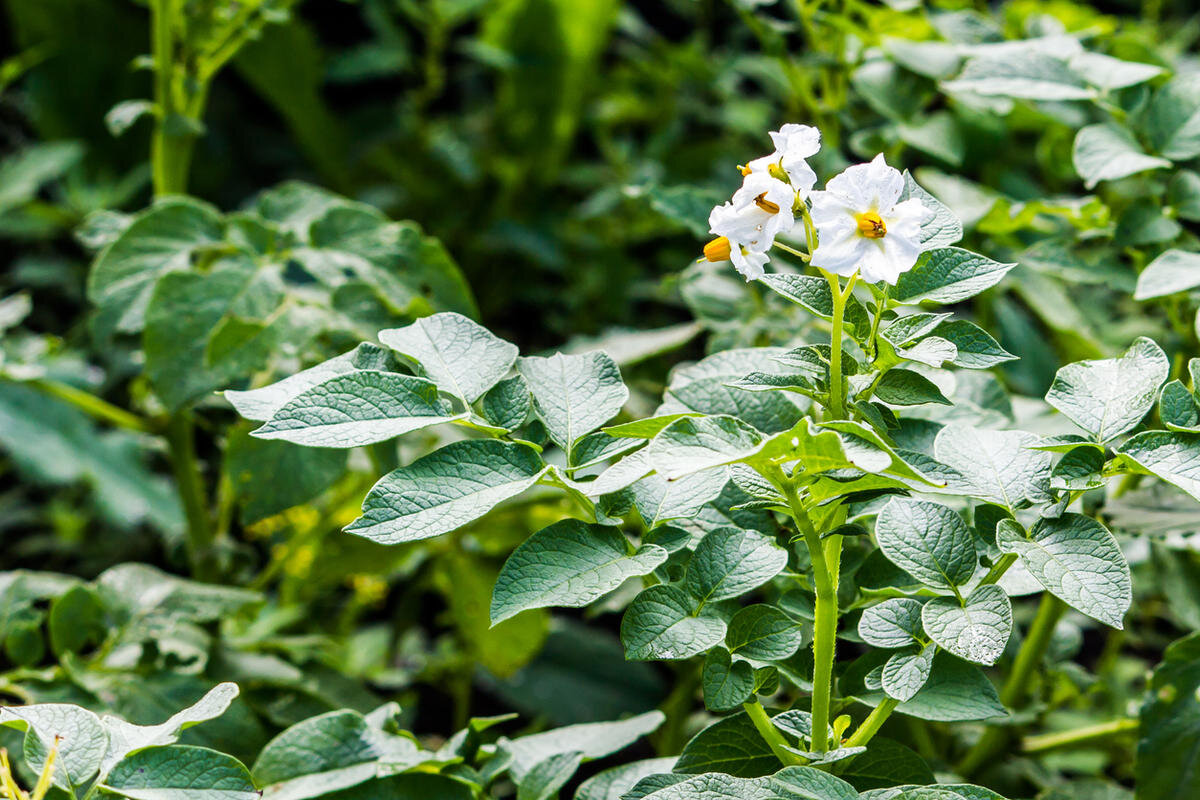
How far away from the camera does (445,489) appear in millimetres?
489

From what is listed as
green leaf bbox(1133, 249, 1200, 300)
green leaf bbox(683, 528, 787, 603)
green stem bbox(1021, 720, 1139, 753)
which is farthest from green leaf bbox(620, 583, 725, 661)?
green stem bbox(1021, 720, 1139, 753)

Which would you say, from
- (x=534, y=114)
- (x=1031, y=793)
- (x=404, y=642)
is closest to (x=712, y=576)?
(x=1031, y=793)

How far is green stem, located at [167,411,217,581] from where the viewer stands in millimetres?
973

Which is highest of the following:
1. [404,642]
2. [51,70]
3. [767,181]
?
[767,181]

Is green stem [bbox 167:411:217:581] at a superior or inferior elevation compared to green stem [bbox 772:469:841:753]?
inferior

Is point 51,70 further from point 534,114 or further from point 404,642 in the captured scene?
point 404,642

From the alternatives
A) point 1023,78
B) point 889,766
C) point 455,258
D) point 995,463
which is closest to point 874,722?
point 889,766

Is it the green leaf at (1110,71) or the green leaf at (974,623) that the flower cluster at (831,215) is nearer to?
the green leaf at (974,623)

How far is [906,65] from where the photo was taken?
2.95ft

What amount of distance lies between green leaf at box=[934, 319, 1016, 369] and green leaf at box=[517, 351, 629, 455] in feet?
0.52

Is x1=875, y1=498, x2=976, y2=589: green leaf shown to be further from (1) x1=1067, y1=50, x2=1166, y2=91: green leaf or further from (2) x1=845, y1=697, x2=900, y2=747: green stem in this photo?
A: (1) x1=1067, y1=50, x2=1166, y2=91: green leaf

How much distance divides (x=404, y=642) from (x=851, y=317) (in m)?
0.89

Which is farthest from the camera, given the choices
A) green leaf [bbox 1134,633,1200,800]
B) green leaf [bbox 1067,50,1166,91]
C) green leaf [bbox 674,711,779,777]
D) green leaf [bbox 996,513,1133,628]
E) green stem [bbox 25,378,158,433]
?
green stem [bbox 25,378,158,433]

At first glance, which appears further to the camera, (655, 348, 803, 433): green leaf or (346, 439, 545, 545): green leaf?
(655, 348, 803, 433): green leaf
